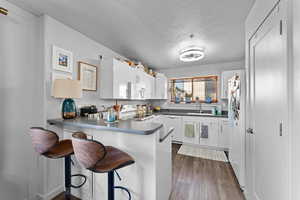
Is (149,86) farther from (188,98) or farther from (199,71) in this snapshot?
(199,71)

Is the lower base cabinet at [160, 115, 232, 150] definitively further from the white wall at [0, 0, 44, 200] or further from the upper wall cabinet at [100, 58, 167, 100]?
the white wall at [0, 0, 44, 200]

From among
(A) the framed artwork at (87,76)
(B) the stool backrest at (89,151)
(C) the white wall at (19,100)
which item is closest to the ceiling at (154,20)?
(C) the white wall at (19,100)

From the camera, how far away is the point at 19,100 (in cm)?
157

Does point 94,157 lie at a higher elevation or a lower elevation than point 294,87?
lower

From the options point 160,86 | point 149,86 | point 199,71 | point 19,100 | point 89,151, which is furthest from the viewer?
point 160,86

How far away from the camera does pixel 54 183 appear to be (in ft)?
5.68

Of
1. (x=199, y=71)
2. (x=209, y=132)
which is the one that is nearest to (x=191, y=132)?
(x=209, y=132)

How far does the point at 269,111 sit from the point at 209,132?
249 centimetres

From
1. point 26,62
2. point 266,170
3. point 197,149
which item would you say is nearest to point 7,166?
point 26,62

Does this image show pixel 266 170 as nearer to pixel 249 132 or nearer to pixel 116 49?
pixel 249 132

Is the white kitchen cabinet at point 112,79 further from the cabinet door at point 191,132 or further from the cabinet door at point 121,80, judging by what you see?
the cabinet door at point 191,132

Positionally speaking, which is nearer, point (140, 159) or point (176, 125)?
point (140, 159)

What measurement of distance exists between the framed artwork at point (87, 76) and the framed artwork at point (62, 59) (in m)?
0.18

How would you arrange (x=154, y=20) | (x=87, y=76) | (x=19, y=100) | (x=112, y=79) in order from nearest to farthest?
(x=19, y=100) < (x=154, y=20) < (x=87, y=76) < (x=112, y=79)
